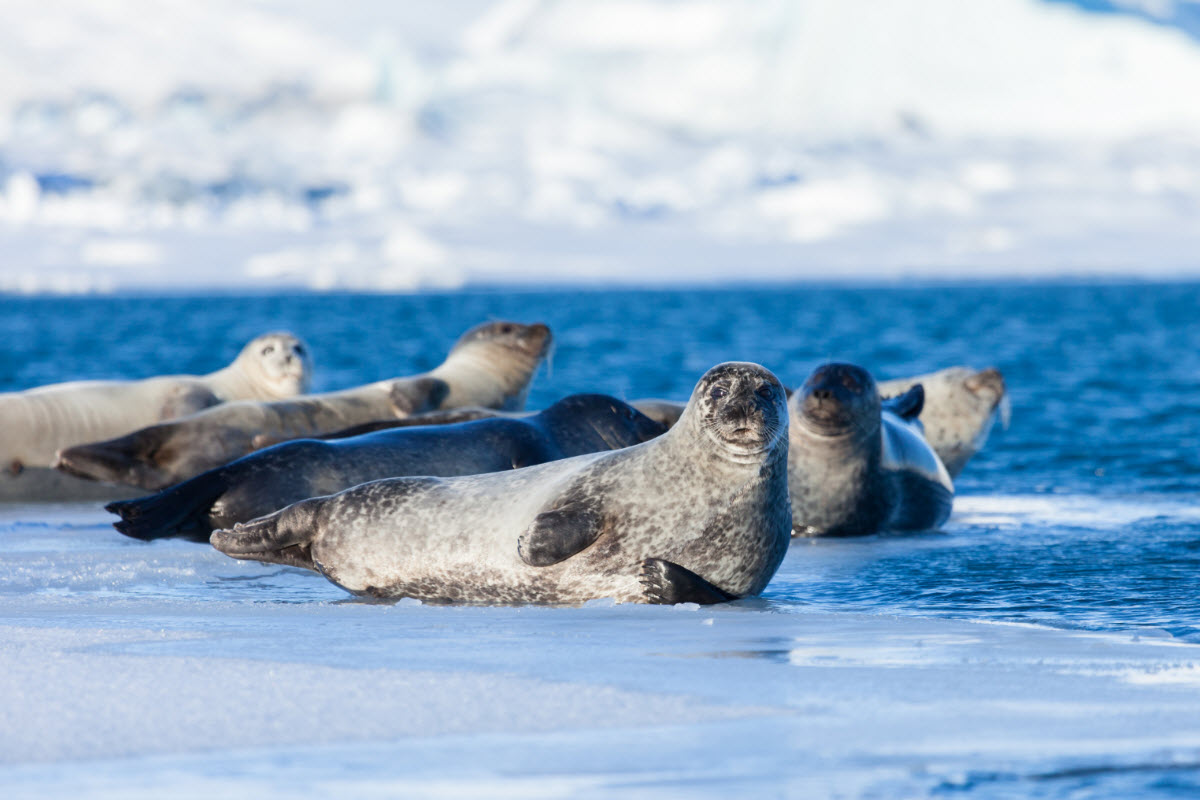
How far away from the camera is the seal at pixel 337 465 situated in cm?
605

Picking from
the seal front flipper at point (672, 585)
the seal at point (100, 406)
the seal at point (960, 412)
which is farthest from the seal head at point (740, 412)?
the seal at point (100, 406)

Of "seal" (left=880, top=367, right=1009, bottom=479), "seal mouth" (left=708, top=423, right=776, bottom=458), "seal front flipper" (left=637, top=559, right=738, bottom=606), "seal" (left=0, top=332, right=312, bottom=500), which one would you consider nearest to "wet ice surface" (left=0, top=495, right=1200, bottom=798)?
"seal front flipper" (left=637, top=559, right=738, bottom=606)

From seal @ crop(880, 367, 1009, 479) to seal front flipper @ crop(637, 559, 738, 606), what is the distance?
4696mm

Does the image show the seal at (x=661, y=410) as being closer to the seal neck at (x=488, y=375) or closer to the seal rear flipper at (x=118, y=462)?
the seal neck at (x=488, y=375)

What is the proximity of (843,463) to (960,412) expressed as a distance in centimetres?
248

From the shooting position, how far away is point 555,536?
4.75 meters

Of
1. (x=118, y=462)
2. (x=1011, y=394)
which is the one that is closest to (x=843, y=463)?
(x=118, y=462)

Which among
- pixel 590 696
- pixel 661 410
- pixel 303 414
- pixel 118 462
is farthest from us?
pixel 661 410

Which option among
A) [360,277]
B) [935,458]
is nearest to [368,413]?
[935,458]

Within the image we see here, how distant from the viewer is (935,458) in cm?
771

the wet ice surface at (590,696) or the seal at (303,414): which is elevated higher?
the seal at (303,414)

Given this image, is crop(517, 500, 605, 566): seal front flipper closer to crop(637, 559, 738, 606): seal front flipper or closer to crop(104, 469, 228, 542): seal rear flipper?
crop(637, 559, 738, 606): seal front flipper

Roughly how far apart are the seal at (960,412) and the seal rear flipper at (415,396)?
2.78m

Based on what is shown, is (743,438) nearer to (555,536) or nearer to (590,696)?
(555,536)
